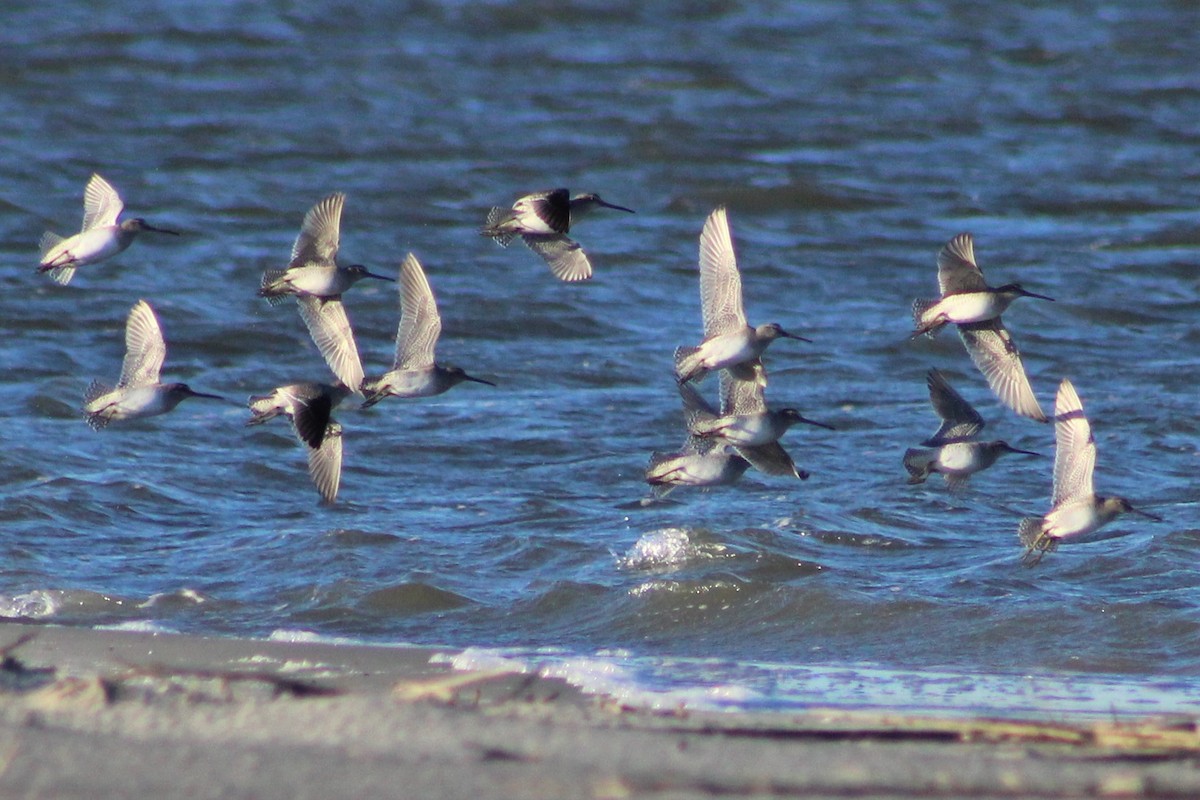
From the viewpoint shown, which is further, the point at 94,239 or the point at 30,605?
the point at 94,239

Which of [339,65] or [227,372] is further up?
[339,65]

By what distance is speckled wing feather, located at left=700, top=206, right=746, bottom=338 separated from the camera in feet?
19.4

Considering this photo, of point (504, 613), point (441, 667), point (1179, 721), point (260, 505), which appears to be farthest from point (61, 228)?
point (1179, 721)

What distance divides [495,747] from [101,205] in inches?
120

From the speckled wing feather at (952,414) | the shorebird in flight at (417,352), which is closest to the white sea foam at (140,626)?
the shorebird in flight at (417,352)

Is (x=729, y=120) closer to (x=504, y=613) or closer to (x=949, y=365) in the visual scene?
(x=949, y=365)

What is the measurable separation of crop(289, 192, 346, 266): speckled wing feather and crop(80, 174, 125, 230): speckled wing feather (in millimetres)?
708

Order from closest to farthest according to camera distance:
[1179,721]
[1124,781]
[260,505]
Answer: [1124,781], [1179,721], [260,505]

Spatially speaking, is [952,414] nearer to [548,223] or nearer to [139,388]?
[548,223]

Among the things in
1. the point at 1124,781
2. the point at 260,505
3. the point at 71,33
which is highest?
the point at 71,33

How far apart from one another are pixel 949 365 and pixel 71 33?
1036cm

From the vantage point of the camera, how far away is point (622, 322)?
10.5 metres

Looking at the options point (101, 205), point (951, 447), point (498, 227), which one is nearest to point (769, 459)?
point (951, 447)

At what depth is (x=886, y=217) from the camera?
1291cm
